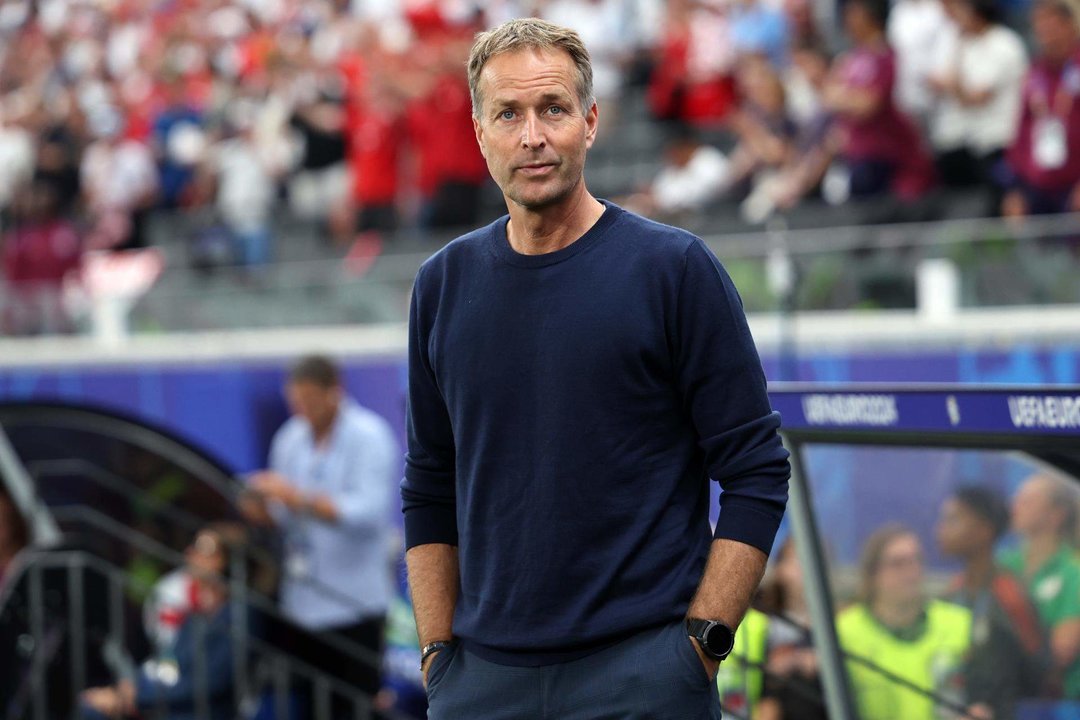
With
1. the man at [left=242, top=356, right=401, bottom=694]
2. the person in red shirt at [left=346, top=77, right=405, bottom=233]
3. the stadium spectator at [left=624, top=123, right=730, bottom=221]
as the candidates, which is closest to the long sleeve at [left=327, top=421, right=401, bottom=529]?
the man at [left=242, top=356, right=401, bottom=694]

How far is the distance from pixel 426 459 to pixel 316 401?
4.57 metres

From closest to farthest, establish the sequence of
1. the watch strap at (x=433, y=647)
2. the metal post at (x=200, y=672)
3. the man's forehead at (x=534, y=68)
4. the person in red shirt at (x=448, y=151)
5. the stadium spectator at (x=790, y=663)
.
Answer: the man's forehead at (x=534, y=68) < the watch strap at (x=433, y=647) < the stadium spectator at (x=790, y=663) < the metal post at (x=200, y=672) < the person in red shirt at (x=448, y=151)

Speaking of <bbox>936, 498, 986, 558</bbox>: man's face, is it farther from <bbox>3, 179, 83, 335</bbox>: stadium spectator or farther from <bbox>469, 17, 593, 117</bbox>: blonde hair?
<bbox>3, 179, 83, 335</bbox>: stadium spectator

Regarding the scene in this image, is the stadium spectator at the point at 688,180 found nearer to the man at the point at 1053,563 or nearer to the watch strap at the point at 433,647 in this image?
the man at the point at 1053,563

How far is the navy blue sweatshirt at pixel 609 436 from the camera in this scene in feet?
9.38

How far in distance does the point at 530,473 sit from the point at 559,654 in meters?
0.31

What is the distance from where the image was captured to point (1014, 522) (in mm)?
3729

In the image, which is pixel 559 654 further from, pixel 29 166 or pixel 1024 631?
pixel 29 166

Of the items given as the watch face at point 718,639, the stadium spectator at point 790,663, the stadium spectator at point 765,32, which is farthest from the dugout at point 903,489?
the stadium spectator at point 765,32

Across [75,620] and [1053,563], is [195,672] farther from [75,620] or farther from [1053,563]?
[1053,563]

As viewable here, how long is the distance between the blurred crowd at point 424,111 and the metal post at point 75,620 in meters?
4.02

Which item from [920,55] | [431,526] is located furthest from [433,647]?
[920,55]

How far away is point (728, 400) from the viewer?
112 inches

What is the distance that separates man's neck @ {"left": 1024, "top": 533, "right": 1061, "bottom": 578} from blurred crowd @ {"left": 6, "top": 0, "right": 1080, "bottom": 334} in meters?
4.95
